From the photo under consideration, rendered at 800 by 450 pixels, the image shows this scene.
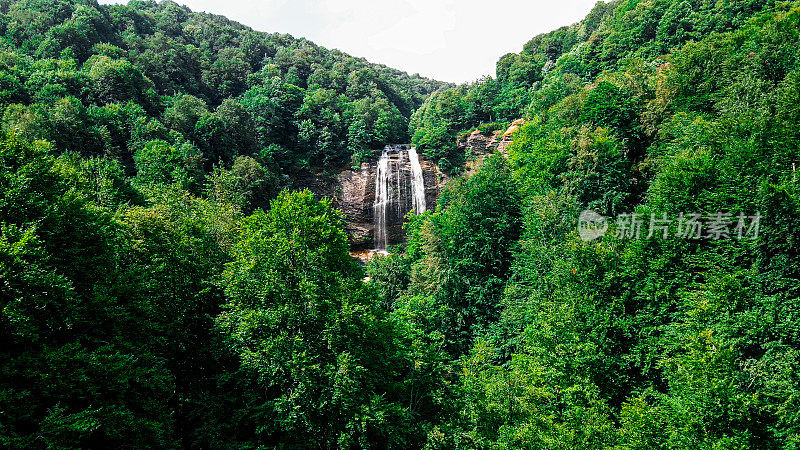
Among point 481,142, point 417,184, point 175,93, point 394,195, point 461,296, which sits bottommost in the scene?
point 461,296

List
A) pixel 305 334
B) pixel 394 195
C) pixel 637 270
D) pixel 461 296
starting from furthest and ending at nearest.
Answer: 1. pixel 394 195
2. pixel 461 296
3. pixel 637 270
4. pixel 305 334

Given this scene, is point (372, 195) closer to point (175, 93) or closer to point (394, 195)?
point (394, 195)

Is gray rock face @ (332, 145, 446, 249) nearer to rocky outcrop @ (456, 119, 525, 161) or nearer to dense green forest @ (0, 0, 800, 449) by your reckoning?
rocky outcrop @ (456, 119, 525, 161)

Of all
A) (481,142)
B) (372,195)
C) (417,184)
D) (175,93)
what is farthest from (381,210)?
(175,93)

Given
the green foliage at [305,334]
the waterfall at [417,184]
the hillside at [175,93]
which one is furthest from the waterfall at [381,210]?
the green foliage at [305,334]

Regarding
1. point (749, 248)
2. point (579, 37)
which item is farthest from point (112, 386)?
point (579, 37)

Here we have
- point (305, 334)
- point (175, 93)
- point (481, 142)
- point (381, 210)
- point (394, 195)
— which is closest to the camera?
point (305, 334)

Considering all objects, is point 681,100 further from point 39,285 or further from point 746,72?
point 39,285

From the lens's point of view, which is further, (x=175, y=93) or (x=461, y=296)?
(x=175, y=93)
